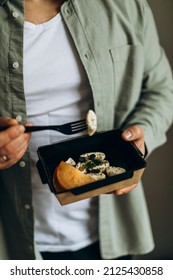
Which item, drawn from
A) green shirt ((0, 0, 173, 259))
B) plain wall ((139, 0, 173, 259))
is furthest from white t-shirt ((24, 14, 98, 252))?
plain wall ((139, 0, 173, 259))

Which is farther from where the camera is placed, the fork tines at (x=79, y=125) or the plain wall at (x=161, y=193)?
the plain wall at (x=161, y=193)

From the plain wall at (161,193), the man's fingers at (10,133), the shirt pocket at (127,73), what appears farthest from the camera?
the plain wall at (161,193)

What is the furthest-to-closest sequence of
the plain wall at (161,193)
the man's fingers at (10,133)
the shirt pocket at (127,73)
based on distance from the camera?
the plain wall at (161,193), the shirt pocket at (127,73), the man's fingers at (10,133)

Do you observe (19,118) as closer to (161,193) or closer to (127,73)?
(127,73)

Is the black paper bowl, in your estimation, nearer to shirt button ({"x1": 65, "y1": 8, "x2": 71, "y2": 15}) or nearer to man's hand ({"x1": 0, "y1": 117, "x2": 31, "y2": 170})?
man's hand ({"x1": 0, "y1": 117, "x2": 31, "y2": 170})

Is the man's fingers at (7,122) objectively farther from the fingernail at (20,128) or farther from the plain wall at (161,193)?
the plain wall at (161,193)

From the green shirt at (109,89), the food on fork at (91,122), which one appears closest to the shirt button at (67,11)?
the green shirt at (109,89)

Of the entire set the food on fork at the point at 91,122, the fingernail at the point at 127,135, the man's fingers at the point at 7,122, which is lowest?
the fingernail at the point at 127,135

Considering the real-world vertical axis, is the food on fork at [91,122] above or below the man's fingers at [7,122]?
below
